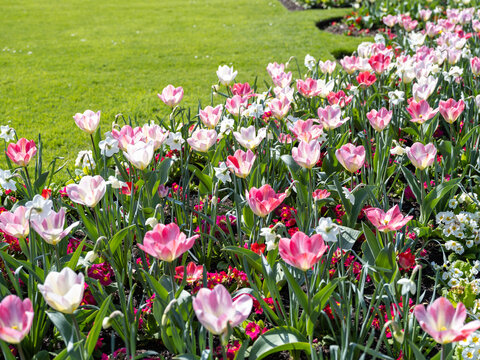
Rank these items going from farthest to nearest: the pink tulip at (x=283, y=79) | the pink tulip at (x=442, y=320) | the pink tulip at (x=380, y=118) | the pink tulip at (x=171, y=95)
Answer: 1. the pink tulip at (x=283, y=79)
2. the pink tulip at (x=171, y=95)
3. the pink tulip at (x=380, y=118)
4. the pink tulip at (x=442, y=320)

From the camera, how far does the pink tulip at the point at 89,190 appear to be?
1821mm

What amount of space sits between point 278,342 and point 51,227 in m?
0.83

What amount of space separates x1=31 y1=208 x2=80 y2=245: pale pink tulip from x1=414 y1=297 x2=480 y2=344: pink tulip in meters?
1.07

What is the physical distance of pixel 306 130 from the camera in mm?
2369

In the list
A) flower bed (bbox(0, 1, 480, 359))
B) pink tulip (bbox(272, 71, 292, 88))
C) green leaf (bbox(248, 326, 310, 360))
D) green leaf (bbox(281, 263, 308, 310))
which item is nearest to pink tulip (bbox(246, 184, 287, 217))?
flower bed (bbox(0, 1, 480, 359))

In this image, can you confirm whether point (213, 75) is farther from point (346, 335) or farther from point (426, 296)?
point (346, 335)

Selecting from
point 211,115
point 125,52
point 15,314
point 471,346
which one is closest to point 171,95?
point 211,115

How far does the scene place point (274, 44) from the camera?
7.39 m

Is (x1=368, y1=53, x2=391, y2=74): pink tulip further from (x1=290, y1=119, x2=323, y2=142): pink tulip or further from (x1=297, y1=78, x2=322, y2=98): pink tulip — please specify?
(x1=290, y1=119, x2=323, y2=142): pink tulip

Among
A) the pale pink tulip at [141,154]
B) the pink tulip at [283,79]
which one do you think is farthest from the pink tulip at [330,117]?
the pale pink tulip at [141,154]

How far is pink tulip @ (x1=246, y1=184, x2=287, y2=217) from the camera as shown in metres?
1.74

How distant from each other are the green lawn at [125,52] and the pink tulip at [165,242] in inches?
110

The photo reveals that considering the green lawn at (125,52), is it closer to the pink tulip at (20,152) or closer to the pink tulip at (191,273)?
the pink tulip at (20,152)

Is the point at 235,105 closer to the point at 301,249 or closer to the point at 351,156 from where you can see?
the point at 351,156
